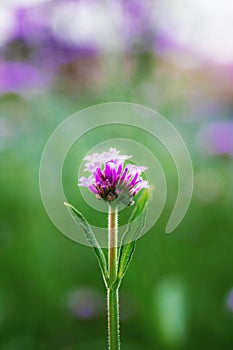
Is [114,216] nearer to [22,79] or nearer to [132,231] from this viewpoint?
[132,231]

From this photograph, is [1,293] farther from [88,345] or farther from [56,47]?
[56,47]

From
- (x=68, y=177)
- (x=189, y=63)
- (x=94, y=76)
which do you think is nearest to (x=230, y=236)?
(x=68, y=177)

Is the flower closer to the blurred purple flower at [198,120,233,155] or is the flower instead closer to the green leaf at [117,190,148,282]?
the green leaf at [117,190,148,282]

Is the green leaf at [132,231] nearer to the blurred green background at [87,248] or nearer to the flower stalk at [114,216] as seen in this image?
the flower stalk at [114,216]

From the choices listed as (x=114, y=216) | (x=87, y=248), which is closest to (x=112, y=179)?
(x=114, y=216)

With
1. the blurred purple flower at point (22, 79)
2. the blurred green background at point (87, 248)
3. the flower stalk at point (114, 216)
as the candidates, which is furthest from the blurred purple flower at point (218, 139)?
the flower stalk at point (114, 216)

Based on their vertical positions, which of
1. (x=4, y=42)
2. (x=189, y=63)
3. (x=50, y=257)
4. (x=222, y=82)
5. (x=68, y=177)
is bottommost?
(x=50, y=257)
